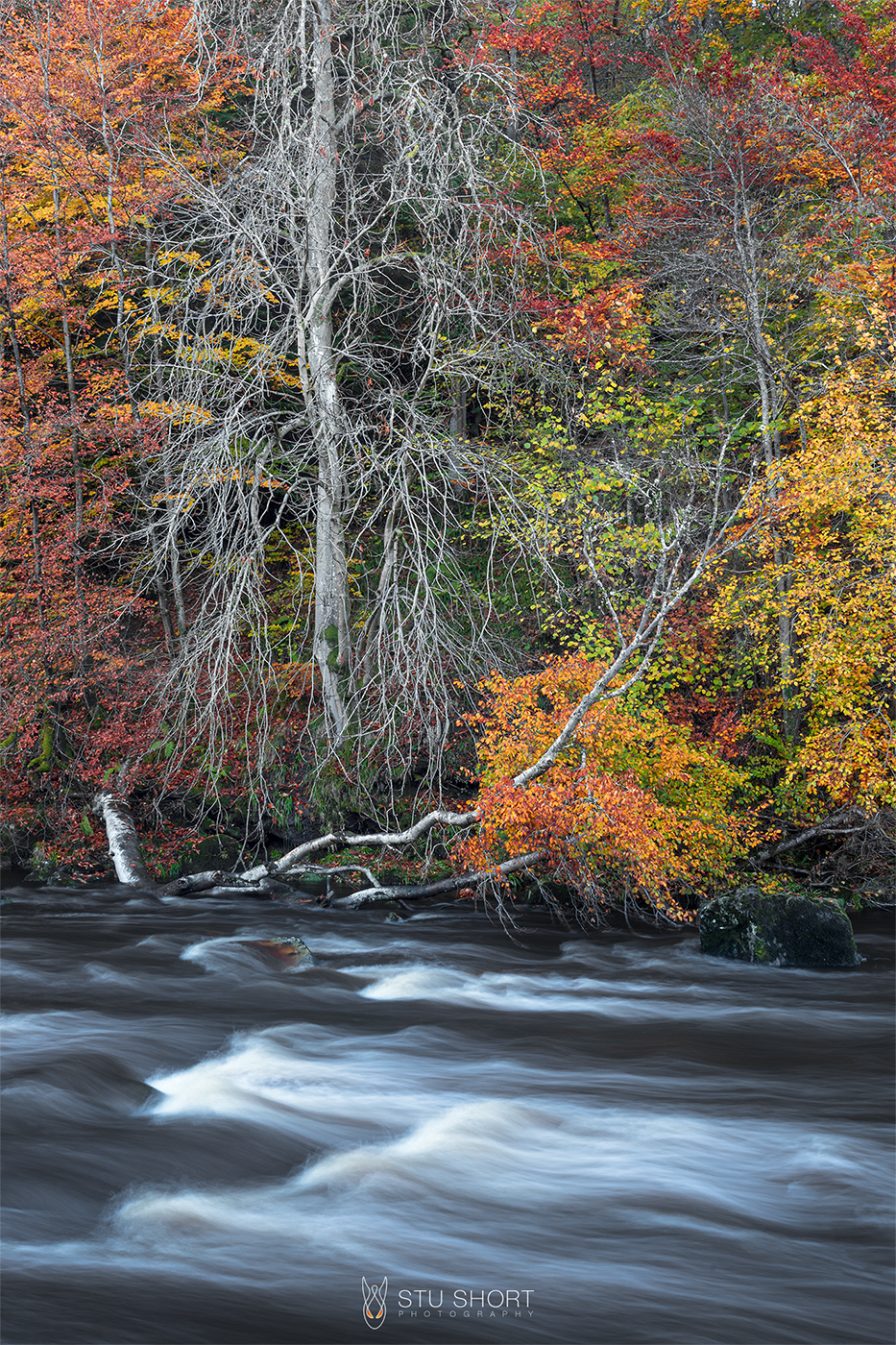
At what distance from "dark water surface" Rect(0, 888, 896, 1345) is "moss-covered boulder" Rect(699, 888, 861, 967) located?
0.77ft

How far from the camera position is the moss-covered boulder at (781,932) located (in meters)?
8.98

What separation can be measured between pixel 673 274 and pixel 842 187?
8.98 feet

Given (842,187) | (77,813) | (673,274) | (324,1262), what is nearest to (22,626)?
(77,813)

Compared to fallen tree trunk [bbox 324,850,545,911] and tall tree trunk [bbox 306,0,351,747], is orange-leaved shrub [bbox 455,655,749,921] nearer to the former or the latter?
fallen tree trunk [bbox 324,850,545,911]

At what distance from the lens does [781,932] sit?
9.07 m

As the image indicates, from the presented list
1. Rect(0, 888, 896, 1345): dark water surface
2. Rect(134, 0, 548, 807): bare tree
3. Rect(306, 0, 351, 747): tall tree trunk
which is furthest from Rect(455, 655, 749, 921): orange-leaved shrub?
Rect(306, 0, 351, 747): tall tree trunk

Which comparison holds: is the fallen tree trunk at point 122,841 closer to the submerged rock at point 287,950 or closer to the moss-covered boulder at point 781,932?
the submerged rock at point 287,950

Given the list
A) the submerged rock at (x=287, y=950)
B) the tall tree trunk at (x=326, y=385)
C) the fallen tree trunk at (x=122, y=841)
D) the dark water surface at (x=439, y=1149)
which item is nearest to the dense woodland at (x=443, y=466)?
the tall tree trunk at (x=326, y=385)

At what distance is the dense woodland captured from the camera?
10695mm

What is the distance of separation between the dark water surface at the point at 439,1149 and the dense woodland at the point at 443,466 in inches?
78.9

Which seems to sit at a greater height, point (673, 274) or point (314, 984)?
point (673, 274)

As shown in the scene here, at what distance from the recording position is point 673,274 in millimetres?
14086

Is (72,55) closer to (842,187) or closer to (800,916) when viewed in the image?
(842,187)

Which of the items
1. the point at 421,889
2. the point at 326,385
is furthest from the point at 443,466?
the point at 421,889
